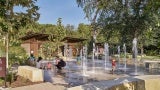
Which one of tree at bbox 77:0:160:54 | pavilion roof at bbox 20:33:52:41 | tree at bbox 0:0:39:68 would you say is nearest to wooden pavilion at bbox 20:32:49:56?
pavilion roof at bbox 20:33:52:41

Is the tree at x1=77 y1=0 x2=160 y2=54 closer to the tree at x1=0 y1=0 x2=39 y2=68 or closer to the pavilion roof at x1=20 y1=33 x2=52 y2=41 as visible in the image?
the pavilion roof at x1=20 y1=33 x2=52 y2=41

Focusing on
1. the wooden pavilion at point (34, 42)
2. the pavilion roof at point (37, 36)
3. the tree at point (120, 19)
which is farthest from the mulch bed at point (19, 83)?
the wooden pavilion at point (34, 42)

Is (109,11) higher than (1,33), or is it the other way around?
(109,11)

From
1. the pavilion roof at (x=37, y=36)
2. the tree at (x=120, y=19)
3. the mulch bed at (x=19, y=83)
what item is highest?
the tree at (x=120, y=19)

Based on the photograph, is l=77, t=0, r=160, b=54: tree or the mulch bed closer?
the mulch bed

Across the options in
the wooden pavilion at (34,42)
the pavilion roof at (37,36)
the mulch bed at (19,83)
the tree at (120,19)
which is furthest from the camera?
the wooden pavilion at (34,42)

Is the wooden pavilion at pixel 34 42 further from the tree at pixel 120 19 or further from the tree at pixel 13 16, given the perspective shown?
the tree at pixel 13 16

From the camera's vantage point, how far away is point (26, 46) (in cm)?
5044

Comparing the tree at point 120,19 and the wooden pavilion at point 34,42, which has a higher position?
the tree at point 120,19

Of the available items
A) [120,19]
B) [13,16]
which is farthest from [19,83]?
[120,19]

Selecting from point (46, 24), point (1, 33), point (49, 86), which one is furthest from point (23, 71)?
point (46, 24)

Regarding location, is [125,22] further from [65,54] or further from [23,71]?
[23,71]

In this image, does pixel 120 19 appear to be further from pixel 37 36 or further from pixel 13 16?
pixel 13 16

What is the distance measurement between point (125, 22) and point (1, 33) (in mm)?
31036
